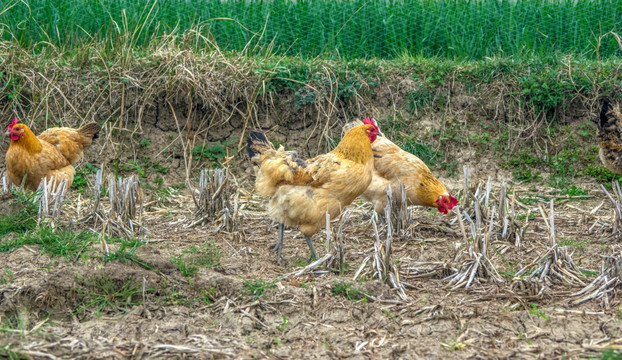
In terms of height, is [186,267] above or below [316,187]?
below

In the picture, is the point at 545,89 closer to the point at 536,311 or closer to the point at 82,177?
the point at 536,311

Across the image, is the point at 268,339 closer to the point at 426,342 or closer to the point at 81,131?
the point at 426,342

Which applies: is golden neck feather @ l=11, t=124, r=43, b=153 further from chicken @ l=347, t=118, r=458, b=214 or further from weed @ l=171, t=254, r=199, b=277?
chicken @ l=347, t=118, r=458, b=214

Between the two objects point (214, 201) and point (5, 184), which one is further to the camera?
point (5, 184)

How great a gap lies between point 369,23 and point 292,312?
7105 mm

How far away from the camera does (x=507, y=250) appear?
548cm

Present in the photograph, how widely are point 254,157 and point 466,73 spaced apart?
14.3ft

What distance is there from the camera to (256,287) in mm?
4316

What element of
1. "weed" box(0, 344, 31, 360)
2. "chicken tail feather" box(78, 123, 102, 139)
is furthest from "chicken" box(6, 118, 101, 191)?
"weed" box(0, 344, 31, 360)

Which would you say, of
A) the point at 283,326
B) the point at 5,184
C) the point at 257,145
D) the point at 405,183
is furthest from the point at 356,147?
the point at 5,184

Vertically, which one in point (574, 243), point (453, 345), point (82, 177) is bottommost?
point (82, 177)

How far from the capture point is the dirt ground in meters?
3.50

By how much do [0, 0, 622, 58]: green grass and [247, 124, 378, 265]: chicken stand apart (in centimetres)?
472

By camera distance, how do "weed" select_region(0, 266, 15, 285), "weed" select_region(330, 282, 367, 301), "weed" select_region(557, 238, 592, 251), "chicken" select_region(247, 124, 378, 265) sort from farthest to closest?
1. "weed" select_region(557, 238, 592, 251)
2. "chicken" select_region(247, 124, 378, 265)
3. "weed" select_region(0, 266, 15, 285)
4. "weed" select_region(330, 282, 367, 301)
